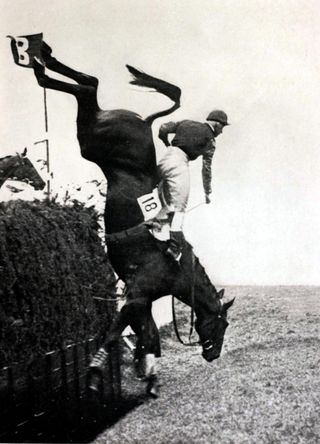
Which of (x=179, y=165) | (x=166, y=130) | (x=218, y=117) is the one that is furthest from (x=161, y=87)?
(x=179, y=165)

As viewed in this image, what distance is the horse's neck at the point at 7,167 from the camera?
6840 mm

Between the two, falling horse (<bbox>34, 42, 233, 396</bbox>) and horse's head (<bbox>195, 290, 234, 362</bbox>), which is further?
horse's head (<bbox>195, 290, 234, 362</bbox>)

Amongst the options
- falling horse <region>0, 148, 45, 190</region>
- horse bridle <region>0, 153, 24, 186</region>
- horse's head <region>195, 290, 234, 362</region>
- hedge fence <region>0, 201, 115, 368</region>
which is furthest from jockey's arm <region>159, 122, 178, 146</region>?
horse bridle <region>0, 153, 24, 186</region>

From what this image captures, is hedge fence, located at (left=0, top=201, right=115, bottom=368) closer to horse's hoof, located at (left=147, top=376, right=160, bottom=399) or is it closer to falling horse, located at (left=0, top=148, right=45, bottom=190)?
falling horse, located at (left=0, top=148, right=45, bottom=190)

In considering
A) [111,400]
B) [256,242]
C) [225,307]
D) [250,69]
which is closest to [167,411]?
[111,400]

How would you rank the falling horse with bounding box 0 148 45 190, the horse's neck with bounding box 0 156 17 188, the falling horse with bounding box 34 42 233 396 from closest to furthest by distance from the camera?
the falling horse with bounding box 34 42 233 396 → the falling horse with bounding box 0 148 45 190 → the horse's neck with bounding box 0 156 17 188

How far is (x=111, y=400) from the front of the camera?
5.93 meters

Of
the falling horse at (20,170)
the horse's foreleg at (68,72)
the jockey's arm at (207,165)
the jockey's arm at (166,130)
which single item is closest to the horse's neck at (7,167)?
the falling horse at (20,170)

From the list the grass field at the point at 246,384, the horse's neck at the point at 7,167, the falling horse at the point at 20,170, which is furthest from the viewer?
the horse's neck at the point at 7,167

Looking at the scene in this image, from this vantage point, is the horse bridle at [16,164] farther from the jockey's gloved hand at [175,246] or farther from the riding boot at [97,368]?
the riding boot at [97,368]

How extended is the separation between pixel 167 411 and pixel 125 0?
3903mm

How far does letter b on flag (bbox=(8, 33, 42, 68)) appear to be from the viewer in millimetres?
5860

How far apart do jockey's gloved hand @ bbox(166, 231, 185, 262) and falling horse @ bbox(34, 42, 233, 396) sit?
59 mm

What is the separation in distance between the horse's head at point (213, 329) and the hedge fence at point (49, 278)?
0.93 meters
